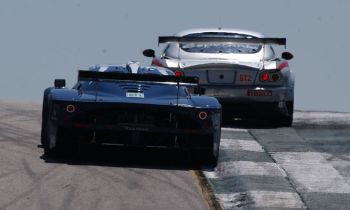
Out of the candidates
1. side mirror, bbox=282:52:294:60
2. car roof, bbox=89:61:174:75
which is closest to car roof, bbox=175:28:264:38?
side mirror, bbox=282:52:294:60

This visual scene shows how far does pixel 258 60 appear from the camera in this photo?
17016 millimetres

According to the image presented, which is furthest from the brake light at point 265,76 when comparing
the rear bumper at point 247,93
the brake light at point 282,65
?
the brake light at point 282,65

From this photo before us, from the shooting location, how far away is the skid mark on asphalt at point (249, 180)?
10.4 meters

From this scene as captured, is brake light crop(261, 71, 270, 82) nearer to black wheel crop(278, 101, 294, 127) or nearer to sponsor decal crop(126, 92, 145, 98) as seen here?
black wheel crop(278, 101, 294, 127)

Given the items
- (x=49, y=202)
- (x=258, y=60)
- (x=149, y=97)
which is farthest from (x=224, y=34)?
(x=49, y=202)

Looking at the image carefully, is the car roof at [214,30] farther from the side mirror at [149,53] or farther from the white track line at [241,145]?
the white track line at [241,145]

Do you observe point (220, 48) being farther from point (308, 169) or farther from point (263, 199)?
point (263, 199)

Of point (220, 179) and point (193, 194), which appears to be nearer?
point (193, 194)

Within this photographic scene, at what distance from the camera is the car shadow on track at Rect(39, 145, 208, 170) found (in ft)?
40.8

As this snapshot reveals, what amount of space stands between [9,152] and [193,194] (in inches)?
112

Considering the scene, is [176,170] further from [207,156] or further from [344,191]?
[344,191]

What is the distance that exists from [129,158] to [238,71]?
3.88m

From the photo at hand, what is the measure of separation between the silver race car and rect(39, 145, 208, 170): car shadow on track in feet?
10.2

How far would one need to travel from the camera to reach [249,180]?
11477mm
